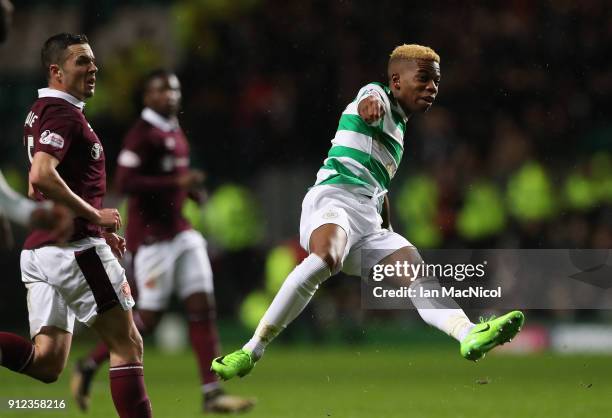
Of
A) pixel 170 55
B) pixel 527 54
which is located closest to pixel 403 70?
pixel 527 54

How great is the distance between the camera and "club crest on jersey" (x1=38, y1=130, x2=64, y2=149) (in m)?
5.16

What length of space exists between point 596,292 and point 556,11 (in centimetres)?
443

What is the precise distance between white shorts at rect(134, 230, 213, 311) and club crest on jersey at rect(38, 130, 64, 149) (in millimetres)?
3044

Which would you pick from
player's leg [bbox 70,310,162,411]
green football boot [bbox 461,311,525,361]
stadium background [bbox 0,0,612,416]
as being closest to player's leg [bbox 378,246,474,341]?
green football boot [bbox 461,311,525,361]

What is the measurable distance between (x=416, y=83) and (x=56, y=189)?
78.5 inches

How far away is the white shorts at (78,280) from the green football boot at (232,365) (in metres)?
0.57

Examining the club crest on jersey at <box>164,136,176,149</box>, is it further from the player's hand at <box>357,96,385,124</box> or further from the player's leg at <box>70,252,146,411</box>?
the player's hand at <box>357,96,385,124</box>

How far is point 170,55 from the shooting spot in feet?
54.3

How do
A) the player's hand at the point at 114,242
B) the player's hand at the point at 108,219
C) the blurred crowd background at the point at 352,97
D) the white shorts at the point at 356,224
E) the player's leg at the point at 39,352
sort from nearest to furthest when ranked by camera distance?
1. the player's hand at the point at 108,219
2. the player's leg at the point at 39,352
3. the player's hand at the point at 114,242
4. the white shorts at the point at 356,224
5. the blurred crowd background at the point at 352,97

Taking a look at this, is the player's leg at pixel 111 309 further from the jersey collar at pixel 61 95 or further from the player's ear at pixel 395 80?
the player's ear at pixel 395 80

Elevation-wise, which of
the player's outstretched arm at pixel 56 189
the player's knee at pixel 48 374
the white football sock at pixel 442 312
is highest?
the player's outstretched arm at pixel 56 189

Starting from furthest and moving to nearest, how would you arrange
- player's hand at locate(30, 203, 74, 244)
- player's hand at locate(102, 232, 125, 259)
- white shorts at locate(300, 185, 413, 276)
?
white shorts at locate(300, 185, 413, 276), player's hand at locate(102, 232, 125, 259), player's hand at locate(30, 203, 74, 244)

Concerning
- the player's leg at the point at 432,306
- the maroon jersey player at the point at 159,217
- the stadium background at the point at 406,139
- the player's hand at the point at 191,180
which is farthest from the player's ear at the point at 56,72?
the stadium background at the point at 406,139

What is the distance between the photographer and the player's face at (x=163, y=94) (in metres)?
8.29
